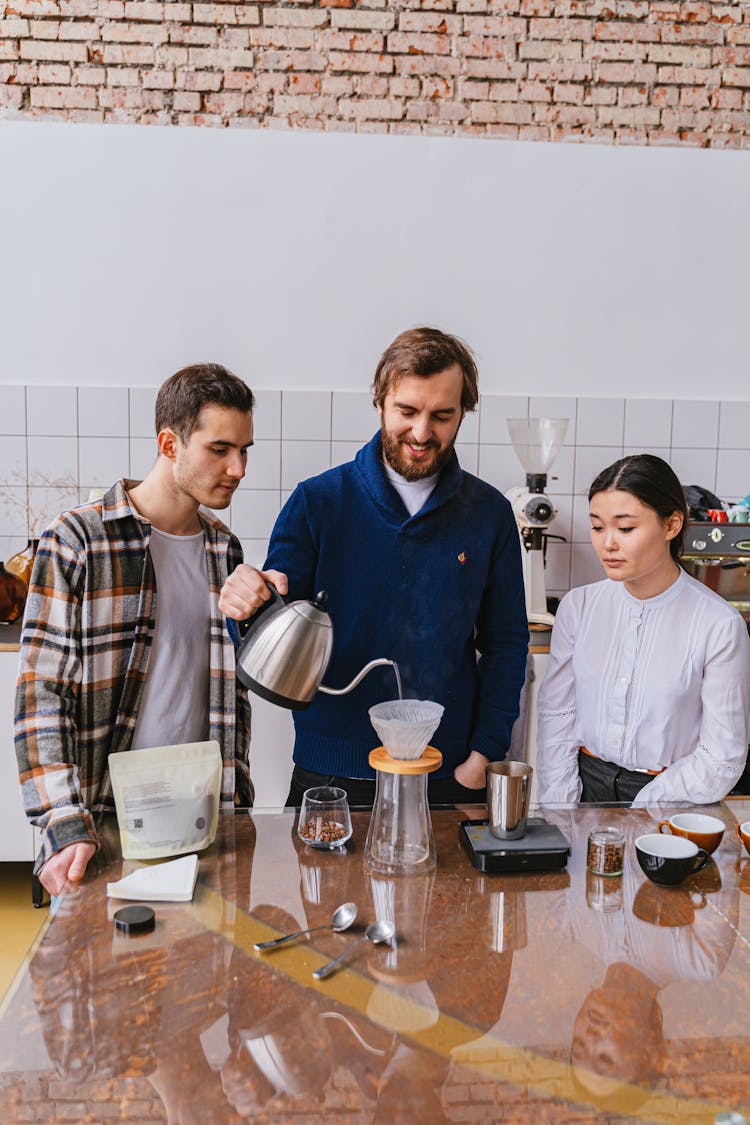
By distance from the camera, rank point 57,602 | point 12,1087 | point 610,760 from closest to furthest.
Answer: point 12,1087 → point 57,602 → point 610,760

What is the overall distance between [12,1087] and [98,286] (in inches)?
119

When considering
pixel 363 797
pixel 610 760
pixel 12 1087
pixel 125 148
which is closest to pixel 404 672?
pixel 363 797

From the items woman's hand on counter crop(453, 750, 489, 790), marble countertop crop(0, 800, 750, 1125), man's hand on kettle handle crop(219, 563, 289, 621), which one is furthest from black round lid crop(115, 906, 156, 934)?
woman's hand on counter crop(453, 750, 489, 790)

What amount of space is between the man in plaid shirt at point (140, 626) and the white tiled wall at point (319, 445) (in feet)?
5.62

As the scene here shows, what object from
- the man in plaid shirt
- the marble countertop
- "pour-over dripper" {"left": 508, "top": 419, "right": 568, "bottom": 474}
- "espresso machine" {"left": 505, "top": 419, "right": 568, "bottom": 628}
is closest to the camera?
the marble countertop

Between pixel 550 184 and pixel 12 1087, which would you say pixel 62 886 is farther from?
pixel 550 184

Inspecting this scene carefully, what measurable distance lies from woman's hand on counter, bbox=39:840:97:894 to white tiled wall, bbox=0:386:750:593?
86.0 inches

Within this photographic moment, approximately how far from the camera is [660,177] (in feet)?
11.7

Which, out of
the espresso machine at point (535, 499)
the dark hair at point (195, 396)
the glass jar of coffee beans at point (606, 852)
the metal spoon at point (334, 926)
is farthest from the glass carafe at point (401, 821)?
the espresso machine at point (535, 499)

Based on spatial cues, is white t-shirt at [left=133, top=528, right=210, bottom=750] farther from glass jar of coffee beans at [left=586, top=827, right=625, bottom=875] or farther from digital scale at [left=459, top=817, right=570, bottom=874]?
glass jar of coffee beans at [left=586, top=827, right=625, bottom=875]

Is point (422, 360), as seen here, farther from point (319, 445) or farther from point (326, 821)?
point (319, 445)

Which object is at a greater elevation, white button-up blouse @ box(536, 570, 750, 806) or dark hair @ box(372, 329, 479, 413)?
dark hair @ box(372, 329, 479, 413)

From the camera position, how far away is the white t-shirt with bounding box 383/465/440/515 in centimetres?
197

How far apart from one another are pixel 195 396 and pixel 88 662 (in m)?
0.52
